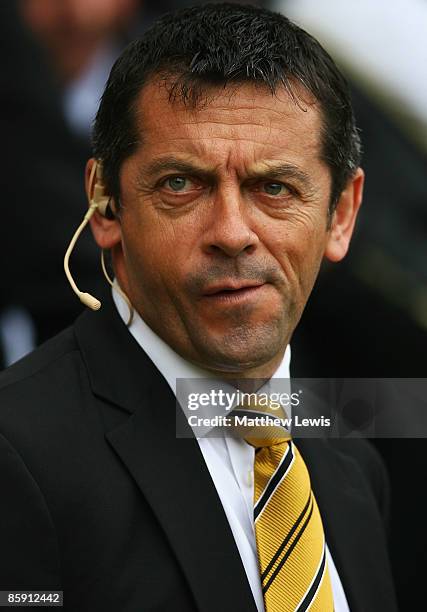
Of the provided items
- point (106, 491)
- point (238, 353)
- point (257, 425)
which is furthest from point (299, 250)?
point (106, 491)

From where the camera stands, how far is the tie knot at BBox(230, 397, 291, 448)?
6.54 feet

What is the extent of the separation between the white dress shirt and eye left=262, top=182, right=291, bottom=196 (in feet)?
1.24

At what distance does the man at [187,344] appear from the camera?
5.78 ft

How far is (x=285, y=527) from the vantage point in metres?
1.94

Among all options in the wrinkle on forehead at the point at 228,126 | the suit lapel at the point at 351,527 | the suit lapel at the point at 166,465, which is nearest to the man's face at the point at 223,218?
the wrinkle on forehead at the point at 228,126

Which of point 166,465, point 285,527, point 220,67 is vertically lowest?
point 285,527

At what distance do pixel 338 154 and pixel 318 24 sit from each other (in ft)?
5.31

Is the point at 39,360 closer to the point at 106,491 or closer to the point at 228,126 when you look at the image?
the point at 106,491

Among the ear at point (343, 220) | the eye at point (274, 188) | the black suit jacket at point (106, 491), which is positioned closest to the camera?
the black suit jacket at point (106, 491)

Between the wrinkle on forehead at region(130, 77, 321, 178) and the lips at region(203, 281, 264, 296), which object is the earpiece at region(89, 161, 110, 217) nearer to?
the wrinkle on forehead at region(130, 77, 321, 178)

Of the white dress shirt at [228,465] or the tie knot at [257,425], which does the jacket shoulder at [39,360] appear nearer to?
the white dress shirt at [228,465]

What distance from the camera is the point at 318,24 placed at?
11.6 ft

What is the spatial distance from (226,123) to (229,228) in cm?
21

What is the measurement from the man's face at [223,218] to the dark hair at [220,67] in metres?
0.04
